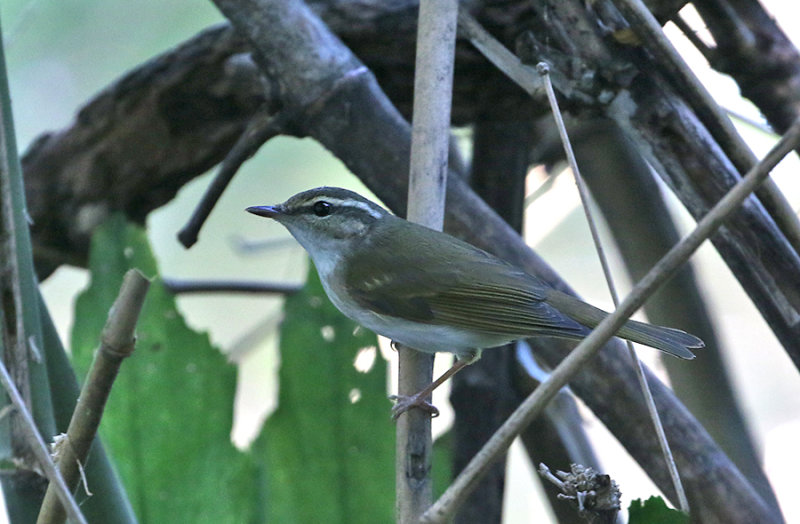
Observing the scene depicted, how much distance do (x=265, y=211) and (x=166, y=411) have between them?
58cm

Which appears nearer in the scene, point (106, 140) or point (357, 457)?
point (357, 457)

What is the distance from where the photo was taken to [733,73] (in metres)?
1.66

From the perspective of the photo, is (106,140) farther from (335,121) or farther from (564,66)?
(564,66)

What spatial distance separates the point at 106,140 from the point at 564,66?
1.15 m

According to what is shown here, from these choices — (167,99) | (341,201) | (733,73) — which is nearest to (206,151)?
(167,99)

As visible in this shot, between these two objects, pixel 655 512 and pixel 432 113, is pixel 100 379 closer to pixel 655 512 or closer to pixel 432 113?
pixel 655 512

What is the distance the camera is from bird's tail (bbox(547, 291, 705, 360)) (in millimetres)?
1712

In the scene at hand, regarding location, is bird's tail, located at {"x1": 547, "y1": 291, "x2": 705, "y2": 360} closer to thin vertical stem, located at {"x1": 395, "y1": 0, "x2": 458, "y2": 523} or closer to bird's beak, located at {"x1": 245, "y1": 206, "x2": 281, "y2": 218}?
thin vertical stem, located at {"x1": 395, "y1": 0, "x2": 458, "y2": 523}

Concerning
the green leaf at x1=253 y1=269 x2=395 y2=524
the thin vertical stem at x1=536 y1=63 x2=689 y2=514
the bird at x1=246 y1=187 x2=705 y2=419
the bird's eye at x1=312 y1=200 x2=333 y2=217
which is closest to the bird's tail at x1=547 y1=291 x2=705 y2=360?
the bird at x1=246 y1=187 x2=705 y2=419

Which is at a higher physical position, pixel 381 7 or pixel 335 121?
pixel 381 7

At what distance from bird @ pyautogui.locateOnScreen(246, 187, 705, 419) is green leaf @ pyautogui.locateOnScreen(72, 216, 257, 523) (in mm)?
336

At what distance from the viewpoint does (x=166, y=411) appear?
1612 mm

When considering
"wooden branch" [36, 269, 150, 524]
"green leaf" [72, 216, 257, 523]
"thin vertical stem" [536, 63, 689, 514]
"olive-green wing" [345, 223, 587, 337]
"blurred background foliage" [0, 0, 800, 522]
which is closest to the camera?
"wooden branch" [36, 269, 150, 524]

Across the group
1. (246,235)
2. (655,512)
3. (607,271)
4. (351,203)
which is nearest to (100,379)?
(655,512)
